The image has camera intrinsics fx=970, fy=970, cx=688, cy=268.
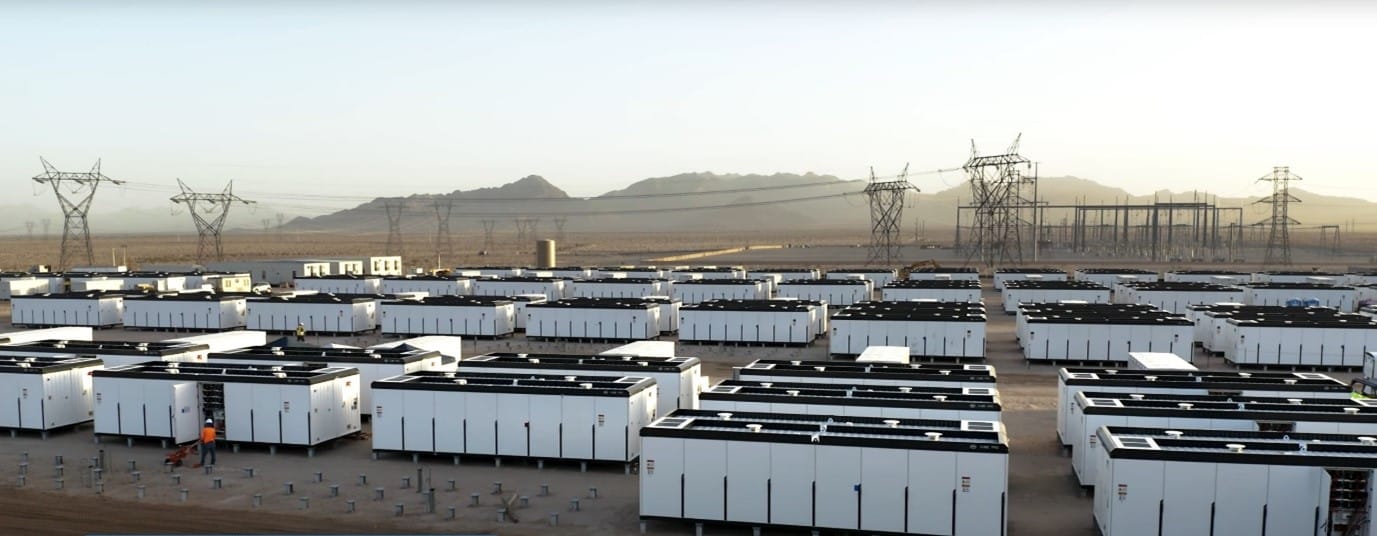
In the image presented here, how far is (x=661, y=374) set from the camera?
97.3 feet

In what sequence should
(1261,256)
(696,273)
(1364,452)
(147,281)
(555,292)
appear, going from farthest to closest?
(1261,256)
(696,273)
(147,281)
(555,292)
(1364,452)

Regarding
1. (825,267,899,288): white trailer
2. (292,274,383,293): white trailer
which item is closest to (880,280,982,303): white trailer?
(825,267,899,288): white trailer

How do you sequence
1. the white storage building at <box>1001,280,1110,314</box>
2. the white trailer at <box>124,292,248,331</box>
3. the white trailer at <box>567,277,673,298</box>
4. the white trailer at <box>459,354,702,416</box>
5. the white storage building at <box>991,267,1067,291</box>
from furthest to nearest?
1. the white storage building at <box>991,267,1067,291</box>
2. the white trailer at <box>567,277,673,298</box>
3. the white storage building at <box>1001,280,1110,314</box>
4. the white trailer at <box>124,292,248,331</box>
5. the white trailer at <box>459,354,702,416</box>

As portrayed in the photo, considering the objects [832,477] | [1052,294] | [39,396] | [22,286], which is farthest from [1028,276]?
[22,286]

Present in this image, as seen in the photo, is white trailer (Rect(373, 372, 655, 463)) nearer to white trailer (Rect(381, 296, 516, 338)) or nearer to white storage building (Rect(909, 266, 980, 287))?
white trailer (Rect(381, 296, 516, 338))

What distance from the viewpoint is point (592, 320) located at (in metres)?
54.3

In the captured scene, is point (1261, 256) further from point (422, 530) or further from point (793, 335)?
point (422, 530)

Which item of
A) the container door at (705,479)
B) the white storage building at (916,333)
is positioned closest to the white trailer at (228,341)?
the container door at (705,479)

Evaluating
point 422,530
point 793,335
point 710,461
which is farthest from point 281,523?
point 793,335

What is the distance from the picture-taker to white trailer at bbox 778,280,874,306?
229ft

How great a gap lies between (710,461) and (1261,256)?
578 ft

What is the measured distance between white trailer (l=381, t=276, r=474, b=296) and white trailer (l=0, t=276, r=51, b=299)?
29.1 m

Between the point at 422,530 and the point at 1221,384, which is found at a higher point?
the point at 1221,384

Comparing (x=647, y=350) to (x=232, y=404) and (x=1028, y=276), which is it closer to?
(x=232, y=404)
